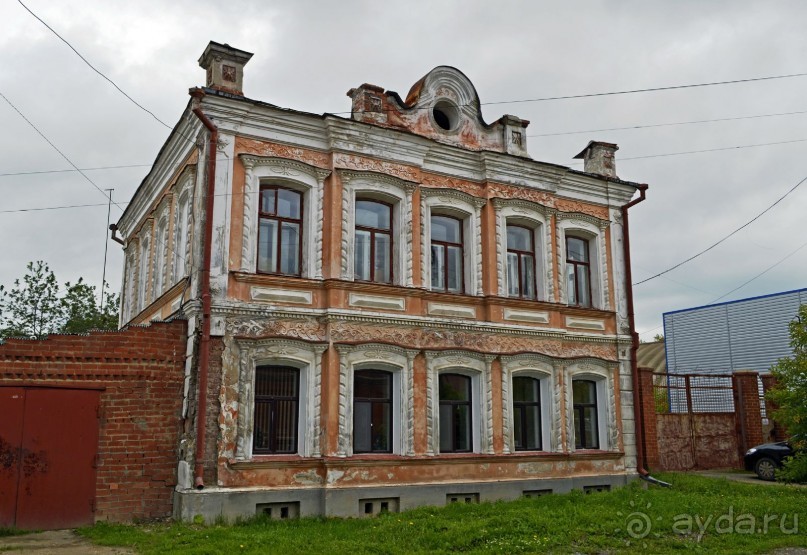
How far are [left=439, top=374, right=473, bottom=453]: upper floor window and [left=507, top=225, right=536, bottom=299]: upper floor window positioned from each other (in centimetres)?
233

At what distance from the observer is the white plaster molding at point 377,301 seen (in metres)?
12.8

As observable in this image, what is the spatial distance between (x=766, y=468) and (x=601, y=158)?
8.60m

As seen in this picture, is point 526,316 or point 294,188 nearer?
point 294,188

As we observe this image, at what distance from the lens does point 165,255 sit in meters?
14.6

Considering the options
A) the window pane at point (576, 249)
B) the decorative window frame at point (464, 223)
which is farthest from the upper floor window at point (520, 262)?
the window pane at point (576, 249)

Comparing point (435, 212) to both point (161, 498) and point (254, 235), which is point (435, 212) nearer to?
point (254, 235)

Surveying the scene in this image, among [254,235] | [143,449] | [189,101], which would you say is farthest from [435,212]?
[143,449]

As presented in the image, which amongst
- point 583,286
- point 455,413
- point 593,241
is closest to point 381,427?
point 455,413

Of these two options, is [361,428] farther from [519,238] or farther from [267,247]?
[519,238]

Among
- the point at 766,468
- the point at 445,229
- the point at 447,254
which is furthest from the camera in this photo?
the point at 766,468

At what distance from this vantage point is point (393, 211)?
549 inches

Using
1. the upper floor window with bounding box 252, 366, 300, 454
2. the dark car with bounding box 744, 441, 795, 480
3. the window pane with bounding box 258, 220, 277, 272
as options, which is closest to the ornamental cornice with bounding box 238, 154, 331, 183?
the window pane with bounding box 258, 220, 277, 272

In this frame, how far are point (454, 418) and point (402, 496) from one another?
1.97 metres

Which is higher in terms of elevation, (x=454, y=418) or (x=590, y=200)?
(x=590, y=200)
